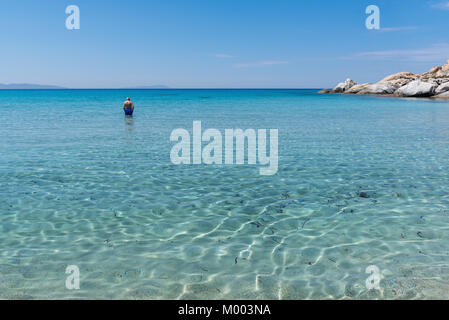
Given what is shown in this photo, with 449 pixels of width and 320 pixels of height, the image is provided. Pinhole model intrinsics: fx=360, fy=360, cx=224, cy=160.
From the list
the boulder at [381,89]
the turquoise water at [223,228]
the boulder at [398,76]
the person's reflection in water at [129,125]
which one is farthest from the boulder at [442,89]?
the turquoise water at [223,228]

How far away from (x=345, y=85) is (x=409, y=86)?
41.9 metres

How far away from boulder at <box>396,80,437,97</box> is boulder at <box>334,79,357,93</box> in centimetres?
3798

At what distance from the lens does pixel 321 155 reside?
15477 millimetres

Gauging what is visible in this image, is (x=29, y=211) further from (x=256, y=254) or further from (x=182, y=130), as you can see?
(x=182, y=130)

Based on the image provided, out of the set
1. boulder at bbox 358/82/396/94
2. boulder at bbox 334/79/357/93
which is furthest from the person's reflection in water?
boulder at bbox 334/79/357/93

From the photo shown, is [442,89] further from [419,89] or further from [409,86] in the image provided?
[409,86]

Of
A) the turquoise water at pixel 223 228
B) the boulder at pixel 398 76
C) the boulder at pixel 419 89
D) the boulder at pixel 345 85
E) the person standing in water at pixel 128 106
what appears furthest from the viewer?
the boulder at pixel 345 85

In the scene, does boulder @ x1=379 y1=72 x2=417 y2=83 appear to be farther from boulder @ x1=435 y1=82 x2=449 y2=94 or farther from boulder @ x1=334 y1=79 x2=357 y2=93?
boulder @ x1=435 y1=82 x2=449 y2=94

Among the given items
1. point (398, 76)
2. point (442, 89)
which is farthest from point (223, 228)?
point (398, 76)

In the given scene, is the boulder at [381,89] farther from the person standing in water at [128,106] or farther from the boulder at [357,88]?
the person standing in water at [128,106]

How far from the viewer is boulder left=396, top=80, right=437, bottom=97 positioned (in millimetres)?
76731

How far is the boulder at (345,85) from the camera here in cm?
12144

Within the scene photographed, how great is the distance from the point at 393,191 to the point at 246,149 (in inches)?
320

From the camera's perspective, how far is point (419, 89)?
78.6 meters
